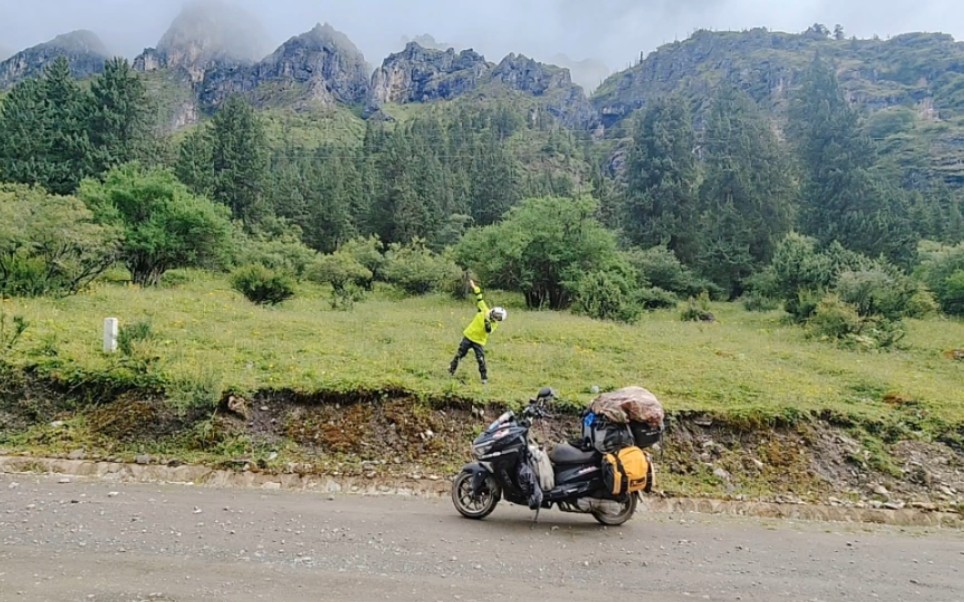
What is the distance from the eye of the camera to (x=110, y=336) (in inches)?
344

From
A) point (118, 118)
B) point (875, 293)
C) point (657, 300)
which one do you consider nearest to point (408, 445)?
point (875, 293)

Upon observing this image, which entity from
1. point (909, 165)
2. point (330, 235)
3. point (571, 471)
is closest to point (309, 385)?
point (571, 471)

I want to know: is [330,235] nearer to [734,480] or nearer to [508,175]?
[508,175]

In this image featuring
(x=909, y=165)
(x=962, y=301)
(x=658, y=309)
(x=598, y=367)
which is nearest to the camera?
(x=598, y=367)

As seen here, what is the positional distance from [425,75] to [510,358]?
18245 cm

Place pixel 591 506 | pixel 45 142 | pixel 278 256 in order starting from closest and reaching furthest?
1. pixel 591 506
2. pixel 278 256
3. pixel 45 142

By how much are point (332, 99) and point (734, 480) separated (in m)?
174

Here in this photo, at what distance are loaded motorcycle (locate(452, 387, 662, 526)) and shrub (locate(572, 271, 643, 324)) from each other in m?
15.0

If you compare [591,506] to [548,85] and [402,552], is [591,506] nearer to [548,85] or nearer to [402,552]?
[402,552]

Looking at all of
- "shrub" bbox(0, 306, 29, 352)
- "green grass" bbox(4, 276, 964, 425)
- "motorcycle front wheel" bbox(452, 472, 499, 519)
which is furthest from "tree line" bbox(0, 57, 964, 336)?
"motorcycle front wheel" bbox(452, 472, 499, 519)

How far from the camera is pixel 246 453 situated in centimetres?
703

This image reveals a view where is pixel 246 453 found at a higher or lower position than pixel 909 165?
lower

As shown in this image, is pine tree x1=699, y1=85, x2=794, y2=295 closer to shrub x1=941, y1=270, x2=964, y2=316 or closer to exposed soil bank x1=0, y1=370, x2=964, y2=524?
shrub x1=941, y1=270, x2=964, y2=316

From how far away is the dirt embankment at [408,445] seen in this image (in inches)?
272
